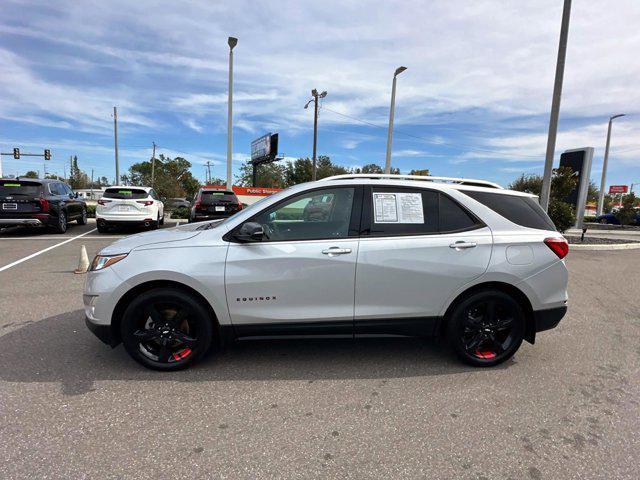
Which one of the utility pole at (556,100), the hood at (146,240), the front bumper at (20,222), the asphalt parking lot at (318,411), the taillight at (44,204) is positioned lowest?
the asphalt parking lot at (318,411)

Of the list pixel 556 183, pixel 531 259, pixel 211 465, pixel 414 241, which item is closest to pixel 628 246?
pixel 556 183

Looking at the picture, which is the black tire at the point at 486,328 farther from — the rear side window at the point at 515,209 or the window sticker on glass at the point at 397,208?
the window sticker on glass at the point at 397,208

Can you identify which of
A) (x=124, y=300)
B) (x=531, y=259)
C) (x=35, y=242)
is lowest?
(x=35, y=242)

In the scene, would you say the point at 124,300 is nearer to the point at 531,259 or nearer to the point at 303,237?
the point at 303,237

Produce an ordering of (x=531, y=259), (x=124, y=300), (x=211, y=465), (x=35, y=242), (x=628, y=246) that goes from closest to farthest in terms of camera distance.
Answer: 1. (x=211, y=465)
2. (x=124, y=300)
3. (x=531, y=259)
4. (x=35, y=242)
5. (x=628, y=246)

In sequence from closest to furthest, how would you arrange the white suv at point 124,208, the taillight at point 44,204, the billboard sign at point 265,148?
the taillight at point 44,204
the white suv at point 124,208
the billboard sign at point 265,148

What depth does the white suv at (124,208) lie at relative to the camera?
1230 centimetres

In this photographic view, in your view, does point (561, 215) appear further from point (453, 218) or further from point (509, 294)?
point (453, 218)

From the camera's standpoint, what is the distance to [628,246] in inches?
511

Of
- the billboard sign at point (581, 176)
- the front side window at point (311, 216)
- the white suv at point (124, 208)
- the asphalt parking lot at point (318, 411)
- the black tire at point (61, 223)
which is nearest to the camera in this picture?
the asphalt parking lot at point (318, 411)

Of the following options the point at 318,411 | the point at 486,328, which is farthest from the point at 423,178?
the point at 318,411

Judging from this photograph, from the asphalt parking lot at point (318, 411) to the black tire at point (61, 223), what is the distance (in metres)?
8.87

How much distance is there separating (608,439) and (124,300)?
12.0 feet


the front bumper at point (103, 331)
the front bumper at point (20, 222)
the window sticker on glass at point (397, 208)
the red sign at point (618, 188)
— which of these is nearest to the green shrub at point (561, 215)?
the window sticker on glass at point (397, 208)
